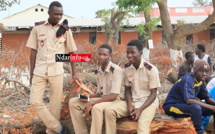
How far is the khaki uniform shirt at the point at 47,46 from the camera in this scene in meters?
4.29

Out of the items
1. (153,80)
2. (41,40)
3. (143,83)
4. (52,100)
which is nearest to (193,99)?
(153,80)

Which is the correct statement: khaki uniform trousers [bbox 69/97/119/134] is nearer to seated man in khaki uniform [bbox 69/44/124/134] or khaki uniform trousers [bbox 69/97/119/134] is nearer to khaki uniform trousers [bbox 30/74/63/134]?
seated man in khaki uniform [bbox 69/44/124/134]

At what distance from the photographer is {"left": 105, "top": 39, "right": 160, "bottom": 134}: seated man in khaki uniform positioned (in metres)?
3.86

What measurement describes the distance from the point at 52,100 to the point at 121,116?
41.8 inches

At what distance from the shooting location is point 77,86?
4.66 meters

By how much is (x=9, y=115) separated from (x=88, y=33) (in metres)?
15.0

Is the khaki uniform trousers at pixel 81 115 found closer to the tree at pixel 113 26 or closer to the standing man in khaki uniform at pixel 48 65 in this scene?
the standing man in khaki uniform at pixel 48 65

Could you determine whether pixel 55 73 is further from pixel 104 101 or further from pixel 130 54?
pixel 130 54

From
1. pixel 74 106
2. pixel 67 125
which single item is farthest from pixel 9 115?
pixel 74 106

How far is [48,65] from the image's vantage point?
4289 millimetres

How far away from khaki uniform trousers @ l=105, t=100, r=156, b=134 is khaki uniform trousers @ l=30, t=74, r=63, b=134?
2.79ft

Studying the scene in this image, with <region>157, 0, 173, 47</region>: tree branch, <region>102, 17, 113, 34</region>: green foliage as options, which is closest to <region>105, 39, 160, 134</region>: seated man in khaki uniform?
<region>157, 0, 173, 47</region>: tree branch

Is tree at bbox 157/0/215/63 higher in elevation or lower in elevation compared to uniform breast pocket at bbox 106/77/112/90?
higher

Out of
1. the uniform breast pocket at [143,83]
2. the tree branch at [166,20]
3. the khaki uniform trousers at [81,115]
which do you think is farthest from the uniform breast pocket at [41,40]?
the tree branch at [166,20]
